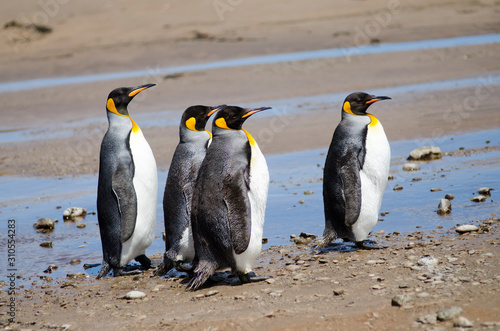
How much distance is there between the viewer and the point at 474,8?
2266 cm

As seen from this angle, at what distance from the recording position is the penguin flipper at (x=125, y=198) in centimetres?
540

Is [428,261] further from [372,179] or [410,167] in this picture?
[410,167]

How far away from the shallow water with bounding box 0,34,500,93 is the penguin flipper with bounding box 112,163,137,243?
1282 centimetres

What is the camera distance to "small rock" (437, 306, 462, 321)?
3.44m

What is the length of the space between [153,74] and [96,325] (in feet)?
47.8

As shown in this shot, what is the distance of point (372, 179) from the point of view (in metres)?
5.53

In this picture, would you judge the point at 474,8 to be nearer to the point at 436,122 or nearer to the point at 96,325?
the point at 436,122

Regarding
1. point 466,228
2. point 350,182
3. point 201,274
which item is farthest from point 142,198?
point 466,228

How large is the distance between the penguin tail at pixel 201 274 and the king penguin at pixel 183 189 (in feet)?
1.83

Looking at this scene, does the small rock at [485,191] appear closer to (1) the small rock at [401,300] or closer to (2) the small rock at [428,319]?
(1) the small rock at [401,300]

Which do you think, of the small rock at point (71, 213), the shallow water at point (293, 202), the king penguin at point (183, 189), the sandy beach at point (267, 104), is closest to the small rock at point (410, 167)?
the shallow water at point (293, 202)

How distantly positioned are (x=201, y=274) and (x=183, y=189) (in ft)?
2.89

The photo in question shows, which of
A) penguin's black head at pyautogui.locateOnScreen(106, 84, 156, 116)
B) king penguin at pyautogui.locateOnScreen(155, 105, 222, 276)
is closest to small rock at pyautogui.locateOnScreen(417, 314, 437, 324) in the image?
king penguin at pyautogui.locateOnScreen(155, 105, 222, 276)

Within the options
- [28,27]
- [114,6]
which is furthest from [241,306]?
[114,6]
